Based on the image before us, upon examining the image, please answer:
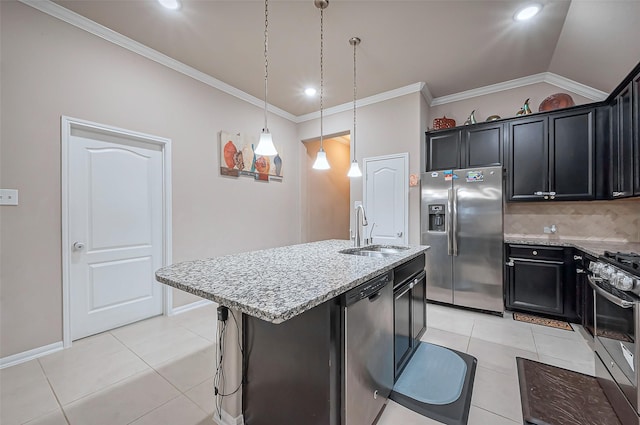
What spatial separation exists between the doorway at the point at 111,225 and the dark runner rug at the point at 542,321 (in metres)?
4.17

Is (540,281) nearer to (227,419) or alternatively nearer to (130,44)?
(227,419)

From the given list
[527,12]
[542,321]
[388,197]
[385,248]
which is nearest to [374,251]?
[385,248]

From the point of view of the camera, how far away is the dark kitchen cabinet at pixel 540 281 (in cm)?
287

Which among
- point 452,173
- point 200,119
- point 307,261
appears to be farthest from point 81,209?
point 452,173

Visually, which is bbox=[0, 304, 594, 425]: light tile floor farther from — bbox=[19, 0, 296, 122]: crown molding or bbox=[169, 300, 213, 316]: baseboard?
bbox=[19, 0, 296, 122]: crown molding

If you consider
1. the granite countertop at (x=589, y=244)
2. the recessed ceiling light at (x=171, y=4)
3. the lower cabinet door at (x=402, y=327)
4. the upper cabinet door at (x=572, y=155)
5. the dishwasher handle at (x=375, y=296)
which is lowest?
the lower cabinet door at (x=402, y=327)

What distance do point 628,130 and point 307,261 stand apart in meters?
3.18

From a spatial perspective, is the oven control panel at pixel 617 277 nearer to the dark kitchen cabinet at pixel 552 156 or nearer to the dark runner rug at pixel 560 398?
the dark runner rug at pixel 560 398

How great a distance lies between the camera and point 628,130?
2.41 meters

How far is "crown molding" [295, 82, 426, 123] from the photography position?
3639mm

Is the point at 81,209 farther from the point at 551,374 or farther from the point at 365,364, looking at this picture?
the point at 551,374

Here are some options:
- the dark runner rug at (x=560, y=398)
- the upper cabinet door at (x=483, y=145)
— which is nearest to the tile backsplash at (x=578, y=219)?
the upper cabinet door at (x=483, y=145)

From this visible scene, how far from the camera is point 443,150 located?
371 centimetres

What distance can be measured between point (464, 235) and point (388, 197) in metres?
1.14
